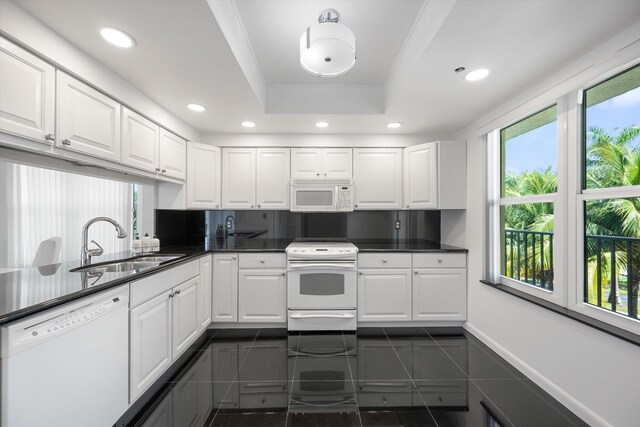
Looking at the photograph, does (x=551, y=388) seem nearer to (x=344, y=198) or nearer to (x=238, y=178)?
(x=344, y=198)

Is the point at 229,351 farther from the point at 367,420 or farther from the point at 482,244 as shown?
the point at 482,244

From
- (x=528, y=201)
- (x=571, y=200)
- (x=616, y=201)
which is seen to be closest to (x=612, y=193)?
(x=616, y=201)

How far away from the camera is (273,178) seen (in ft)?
10.4

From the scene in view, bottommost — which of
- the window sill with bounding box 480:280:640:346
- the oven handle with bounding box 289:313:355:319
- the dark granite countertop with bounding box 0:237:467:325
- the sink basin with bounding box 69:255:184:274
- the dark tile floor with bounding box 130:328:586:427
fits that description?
the dark tile floor with bounding box 130:328:586:427

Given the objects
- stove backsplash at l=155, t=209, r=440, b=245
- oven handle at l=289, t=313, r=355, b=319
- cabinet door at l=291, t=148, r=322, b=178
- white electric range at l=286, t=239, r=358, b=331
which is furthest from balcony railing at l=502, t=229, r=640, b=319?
cabinet door at l=291, t=148, r=322, b=178

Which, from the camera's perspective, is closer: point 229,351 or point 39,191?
point 39,191

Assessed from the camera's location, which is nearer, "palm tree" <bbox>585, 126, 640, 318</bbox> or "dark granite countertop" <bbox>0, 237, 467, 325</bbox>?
"dark granite countertop" <bbox>0, 237, 467, 325</bbox>

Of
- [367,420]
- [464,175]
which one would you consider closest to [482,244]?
[464,175]

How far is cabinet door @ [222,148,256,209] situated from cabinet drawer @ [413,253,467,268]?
193cm

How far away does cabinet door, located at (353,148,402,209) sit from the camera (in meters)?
3.18

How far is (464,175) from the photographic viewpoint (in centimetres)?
292

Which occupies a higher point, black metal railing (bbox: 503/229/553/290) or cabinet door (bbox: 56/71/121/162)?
cabinet door (bbox: 56/71/121/162)

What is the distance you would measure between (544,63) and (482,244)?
1.54 meters

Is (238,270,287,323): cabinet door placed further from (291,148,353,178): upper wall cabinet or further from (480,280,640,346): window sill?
(480,280,640,346): window sill
